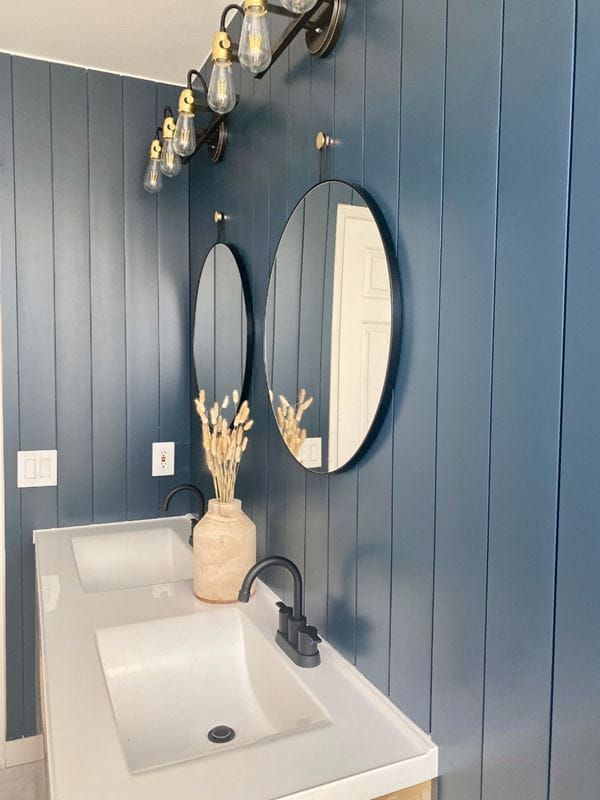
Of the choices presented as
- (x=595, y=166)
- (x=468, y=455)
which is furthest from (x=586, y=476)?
(x=595, y=166)

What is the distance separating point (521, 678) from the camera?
29.9 inches

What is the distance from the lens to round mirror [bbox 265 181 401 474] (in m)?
1.02

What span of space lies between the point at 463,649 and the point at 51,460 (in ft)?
5.30

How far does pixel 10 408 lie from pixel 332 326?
133 centimetres

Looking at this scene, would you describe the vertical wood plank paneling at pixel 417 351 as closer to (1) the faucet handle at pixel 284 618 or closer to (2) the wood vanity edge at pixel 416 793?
(2) the wood vanity edge at pixel 416 793

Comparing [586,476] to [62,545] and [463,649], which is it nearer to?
[463,649]

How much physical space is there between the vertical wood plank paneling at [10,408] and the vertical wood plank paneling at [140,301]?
358 mm

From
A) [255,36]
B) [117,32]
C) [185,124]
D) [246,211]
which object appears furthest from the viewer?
[117,32]

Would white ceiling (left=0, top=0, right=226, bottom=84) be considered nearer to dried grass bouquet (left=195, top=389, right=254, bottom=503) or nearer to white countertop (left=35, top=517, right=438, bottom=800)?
dried grass bouquet (left=195, top=389, right=254, bottom=503)

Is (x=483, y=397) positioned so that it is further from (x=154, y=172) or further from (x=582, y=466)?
(x=154, y=172)

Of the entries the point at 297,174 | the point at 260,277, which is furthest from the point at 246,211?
the point at 297,174

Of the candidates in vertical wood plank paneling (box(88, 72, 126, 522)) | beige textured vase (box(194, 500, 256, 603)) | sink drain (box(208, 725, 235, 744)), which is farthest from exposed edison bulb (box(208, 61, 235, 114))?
sink drain (box(208, 725, 235, 744))

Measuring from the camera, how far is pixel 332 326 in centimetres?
117

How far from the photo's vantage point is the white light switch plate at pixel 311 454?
48.8 inches
